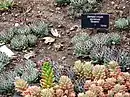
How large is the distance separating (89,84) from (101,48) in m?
0.83

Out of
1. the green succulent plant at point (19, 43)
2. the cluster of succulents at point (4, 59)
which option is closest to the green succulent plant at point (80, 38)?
the green succulent plant at point (19, 43)

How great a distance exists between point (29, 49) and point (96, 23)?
2.85 ft

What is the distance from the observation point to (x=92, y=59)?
4.50 metres

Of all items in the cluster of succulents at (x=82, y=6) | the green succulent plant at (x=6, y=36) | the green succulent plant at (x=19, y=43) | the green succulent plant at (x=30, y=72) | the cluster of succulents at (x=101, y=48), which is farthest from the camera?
the cluster of succulents at (x=82, y=6)

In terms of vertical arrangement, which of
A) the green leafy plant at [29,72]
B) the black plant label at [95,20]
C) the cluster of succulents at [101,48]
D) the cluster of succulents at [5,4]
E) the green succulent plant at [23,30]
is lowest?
the green leafy plant at [29,72]

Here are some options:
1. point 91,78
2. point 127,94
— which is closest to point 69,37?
point 91,78

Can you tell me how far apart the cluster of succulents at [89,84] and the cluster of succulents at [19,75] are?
0.29 m

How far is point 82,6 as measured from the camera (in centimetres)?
541

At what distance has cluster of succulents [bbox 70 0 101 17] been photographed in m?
5.37

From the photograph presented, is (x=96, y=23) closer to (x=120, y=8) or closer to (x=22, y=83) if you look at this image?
(x=120, y=8)

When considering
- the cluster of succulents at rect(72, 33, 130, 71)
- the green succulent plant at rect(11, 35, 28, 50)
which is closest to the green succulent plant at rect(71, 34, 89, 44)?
the cluster of succulents at rect(72, 33, 130, 71)

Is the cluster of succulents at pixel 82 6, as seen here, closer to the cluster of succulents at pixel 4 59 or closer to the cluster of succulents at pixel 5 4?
the cluster of succulents at pixel 5 4

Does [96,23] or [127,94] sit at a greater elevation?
[96,23]

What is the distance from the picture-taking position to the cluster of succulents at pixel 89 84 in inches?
143
